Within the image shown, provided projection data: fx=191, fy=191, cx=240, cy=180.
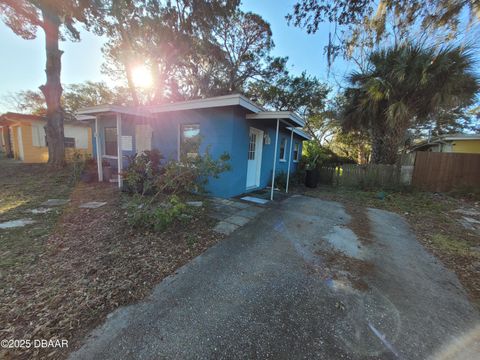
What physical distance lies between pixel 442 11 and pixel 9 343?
33.4 feet

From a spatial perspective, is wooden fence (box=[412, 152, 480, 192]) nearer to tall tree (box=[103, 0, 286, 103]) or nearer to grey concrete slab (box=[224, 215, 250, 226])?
grey concrete slab (box=[224, 215, 250, 226])

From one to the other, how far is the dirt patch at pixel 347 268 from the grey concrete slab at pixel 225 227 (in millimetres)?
1524

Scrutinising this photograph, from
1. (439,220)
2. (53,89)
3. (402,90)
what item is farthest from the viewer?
(53,89)

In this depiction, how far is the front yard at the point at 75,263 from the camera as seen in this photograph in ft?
5.24

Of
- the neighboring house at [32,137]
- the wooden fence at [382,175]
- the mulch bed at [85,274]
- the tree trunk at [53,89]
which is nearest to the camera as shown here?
the mulch bed at [85,274]

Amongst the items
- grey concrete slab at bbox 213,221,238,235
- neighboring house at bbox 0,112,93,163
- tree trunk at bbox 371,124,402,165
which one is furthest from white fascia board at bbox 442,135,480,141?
neighboring house at bbox 0,112,93,163

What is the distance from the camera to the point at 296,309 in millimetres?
1839

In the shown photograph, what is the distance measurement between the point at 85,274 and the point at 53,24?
37.2ft

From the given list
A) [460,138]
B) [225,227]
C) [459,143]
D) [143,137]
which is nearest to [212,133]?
[225,227]

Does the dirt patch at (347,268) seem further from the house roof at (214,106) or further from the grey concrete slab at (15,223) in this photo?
the grey concrete slab at (15,223)

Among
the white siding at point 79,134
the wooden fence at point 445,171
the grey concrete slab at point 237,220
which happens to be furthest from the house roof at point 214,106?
the white siding at point 79,134

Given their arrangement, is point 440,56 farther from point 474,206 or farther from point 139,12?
point 139,12

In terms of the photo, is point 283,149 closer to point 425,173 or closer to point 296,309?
point 425,173

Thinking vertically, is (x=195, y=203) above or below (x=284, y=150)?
below
